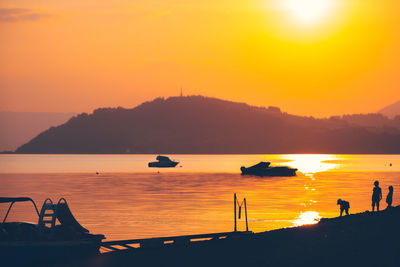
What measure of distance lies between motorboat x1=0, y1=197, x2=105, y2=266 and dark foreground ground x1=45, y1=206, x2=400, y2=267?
2.11 ft

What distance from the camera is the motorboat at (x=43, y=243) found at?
28.4 meters

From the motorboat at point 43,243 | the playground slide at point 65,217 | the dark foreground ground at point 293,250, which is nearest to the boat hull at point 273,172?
the dark foreground ground at point 293,250

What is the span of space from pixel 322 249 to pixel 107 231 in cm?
2347

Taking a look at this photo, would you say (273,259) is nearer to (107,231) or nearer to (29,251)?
(29,251)

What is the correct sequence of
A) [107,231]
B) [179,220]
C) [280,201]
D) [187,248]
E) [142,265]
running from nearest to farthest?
[142,265], [187,248], [107,231], [179,220], [280,201]

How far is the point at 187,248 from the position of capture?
3122 centimetres

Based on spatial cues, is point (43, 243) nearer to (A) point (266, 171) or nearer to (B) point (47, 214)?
(B) point (47, 214)

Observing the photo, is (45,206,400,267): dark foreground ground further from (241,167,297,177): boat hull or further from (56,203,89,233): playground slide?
(241,167,297,177): boat hull

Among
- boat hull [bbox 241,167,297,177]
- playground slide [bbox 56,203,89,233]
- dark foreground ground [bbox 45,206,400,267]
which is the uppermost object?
boat hull [bbox 241,167,297,177]

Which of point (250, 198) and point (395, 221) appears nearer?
point (395, 221)

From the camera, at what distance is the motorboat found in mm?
28406

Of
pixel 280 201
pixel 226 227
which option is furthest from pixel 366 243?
pixel 280 201

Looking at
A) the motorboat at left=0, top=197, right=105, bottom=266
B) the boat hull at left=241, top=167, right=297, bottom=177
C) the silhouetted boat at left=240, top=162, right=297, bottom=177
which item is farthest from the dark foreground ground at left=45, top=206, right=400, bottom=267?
the silhouetted boat at left=240, top=162, right=297, bottom=177

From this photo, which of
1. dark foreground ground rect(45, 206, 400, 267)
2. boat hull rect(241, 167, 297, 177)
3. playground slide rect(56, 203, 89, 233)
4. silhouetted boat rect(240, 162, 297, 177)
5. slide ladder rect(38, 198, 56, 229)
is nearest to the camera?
dark foreground ground rect(45, 206, 400, 267)
